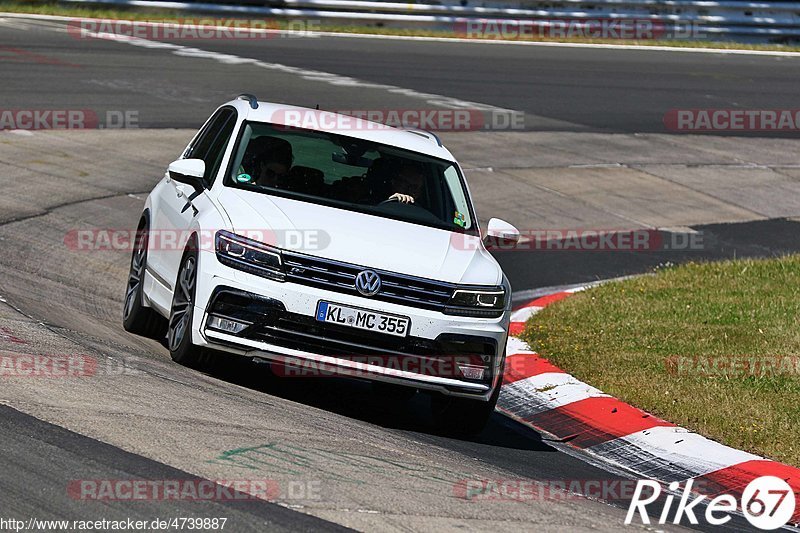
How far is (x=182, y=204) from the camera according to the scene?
8.55 meters

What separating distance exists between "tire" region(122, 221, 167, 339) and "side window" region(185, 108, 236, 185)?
2.16ft

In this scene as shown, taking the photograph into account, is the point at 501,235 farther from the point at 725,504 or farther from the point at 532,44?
the point at 532,44

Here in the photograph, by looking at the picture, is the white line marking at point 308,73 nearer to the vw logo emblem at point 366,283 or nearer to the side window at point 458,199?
the side window at point 458,199

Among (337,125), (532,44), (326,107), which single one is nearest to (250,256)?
(337,125)

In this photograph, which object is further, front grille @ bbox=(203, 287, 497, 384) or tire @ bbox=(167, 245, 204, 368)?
tire @ bbox=(167, 245, 204, 368)

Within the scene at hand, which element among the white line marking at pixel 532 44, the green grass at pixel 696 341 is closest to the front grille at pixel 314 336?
the green grass at pixel 696 341

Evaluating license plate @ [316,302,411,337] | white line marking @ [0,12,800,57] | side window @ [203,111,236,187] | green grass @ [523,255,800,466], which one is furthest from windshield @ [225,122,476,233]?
white line marking @ [0,12,800,57]

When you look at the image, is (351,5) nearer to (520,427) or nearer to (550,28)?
(550,28)

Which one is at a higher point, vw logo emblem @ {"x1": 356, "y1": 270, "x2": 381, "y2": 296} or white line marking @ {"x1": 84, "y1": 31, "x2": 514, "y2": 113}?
vw logo emblem @ {"x1": 356, "y1": 270, "x2": 381, "y2": 296}

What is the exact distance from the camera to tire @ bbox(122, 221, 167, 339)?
9.02 metres

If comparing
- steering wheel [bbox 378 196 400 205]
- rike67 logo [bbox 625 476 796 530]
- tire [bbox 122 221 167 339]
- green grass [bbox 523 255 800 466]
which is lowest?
green grass [bbox 523 255 800 466]

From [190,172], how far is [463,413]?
88.0 inches

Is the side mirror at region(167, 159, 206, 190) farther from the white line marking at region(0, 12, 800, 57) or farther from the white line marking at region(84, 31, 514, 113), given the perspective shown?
the white line marking at region(0, 12, 800, 57)

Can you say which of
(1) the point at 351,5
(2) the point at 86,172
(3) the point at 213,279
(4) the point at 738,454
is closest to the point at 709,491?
(4) the point at 738,454
